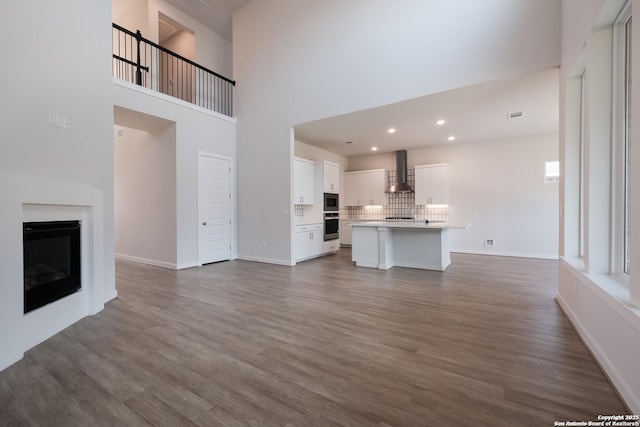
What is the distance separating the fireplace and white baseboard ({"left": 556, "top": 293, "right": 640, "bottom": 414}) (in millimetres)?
4144

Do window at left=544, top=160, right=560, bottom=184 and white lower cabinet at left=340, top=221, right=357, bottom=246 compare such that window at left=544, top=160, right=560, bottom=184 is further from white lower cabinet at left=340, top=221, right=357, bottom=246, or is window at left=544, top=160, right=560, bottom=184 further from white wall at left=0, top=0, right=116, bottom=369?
white wall at left=0, top=0, right=116, bottom=369

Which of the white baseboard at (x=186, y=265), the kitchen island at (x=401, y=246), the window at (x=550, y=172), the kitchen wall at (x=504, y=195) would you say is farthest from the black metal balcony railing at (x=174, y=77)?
the window at (x=550, y=172)

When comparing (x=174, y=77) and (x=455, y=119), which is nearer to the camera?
(x=455, y=119)

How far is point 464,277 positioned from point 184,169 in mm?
5373

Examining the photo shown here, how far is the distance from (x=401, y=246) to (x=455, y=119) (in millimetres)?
2663

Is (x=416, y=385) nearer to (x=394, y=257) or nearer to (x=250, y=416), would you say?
(x=250, y=416)

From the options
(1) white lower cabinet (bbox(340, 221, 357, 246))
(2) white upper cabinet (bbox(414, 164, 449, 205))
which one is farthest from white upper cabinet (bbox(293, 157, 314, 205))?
(2) white upper cabinet (bbox(414, 164, 449, 205))

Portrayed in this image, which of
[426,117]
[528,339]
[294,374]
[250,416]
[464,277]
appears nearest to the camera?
[250,416]

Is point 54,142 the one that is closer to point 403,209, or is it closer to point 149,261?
point 149,261

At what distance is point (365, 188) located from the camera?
850 cm

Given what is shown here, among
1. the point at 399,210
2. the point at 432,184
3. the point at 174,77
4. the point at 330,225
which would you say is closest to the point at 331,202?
the point at 330,225

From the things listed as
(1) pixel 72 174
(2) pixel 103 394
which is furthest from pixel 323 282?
(1) pixel 72 174

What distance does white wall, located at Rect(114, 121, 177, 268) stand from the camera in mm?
5340

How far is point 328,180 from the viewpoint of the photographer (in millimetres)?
7156
